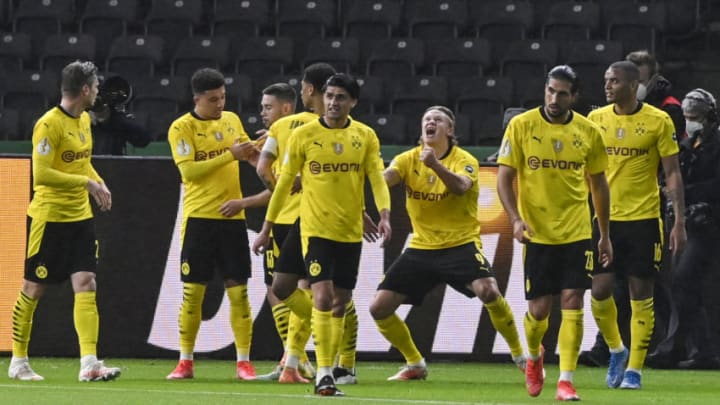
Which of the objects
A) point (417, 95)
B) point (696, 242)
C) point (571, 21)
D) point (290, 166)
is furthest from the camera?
point (571, 21)

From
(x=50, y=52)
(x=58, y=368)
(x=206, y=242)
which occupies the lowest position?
(x=58, y=368)

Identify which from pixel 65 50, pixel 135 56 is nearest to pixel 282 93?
pixel 135 56

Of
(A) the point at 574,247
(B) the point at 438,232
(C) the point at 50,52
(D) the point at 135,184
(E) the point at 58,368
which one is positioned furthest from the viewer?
(C) the point at 50,52

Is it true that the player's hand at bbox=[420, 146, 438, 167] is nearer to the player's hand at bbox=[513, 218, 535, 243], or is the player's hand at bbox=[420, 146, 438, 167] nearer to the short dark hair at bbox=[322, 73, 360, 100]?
the short dark hair at bbox=[322, 73, 360, 100]

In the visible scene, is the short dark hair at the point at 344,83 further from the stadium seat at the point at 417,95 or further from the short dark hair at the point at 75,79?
the stadium seat at the point at 417,95

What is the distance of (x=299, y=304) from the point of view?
11.1 metres

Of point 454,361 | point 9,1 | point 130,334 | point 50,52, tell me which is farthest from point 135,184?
point 9,1

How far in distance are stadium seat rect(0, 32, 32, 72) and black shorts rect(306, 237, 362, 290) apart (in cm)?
1043

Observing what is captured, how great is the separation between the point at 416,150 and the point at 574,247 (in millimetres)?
1793

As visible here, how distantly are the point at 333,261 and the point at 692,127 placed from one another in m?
3.80

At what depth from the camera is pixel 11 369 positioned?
36.3 ft

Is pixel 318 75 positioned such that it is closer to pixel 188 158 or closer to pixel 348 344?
pixel 188 158

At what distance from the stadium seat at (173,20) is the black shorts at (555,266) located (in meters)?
11.4

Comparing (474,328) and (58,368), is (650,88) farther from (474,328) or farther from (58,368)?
(58,368)
